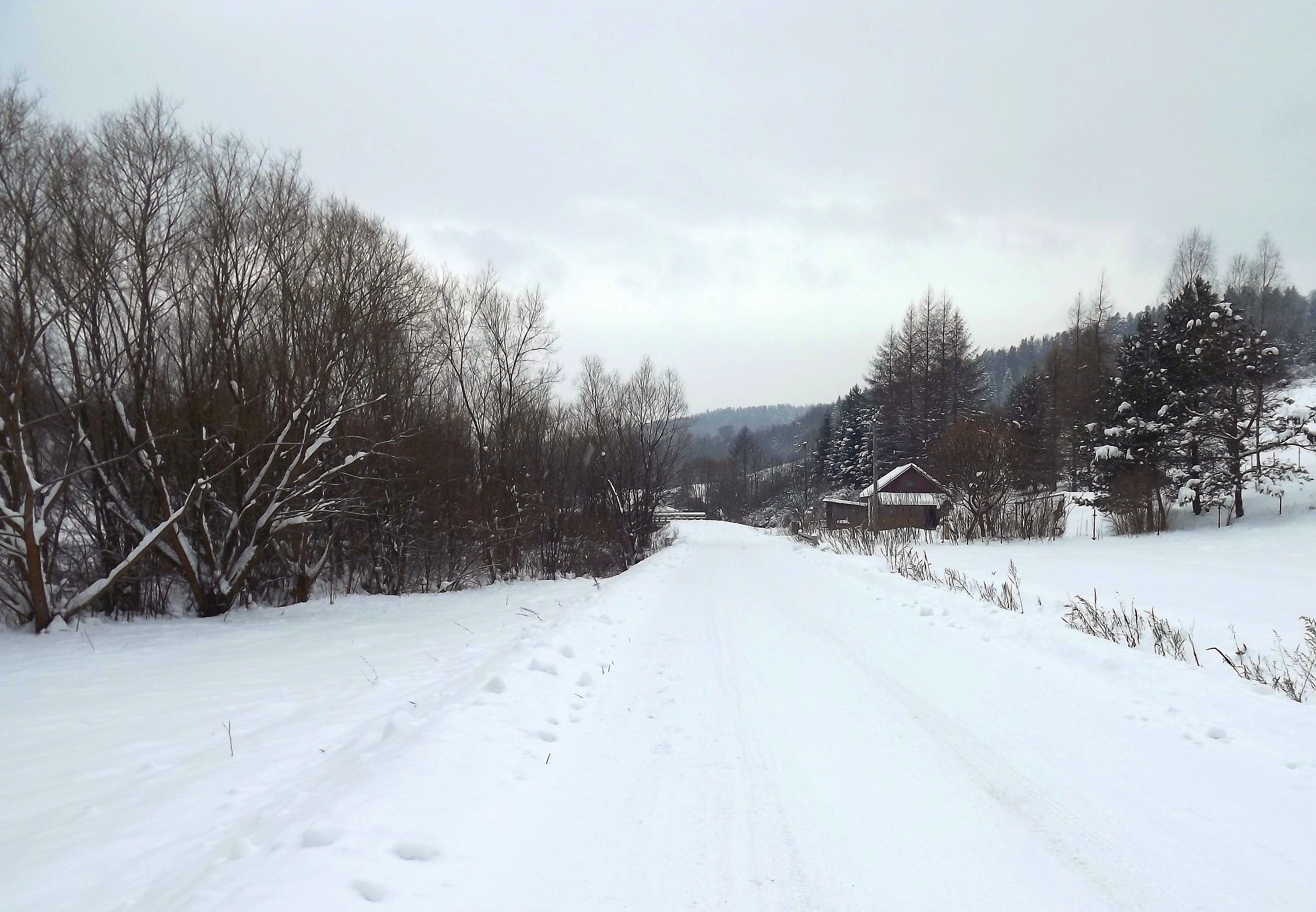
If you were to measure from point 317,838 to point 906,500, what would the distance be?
42074 mm

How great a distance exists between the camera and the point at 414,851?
3.08 meters

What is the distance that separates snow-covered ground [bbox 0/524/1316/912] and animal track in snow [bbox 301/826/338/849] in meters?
0.01

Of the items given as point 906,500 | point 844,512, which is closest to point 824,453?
point 844,512

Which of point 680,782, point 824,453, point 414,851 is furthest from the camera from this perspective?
point 824,453

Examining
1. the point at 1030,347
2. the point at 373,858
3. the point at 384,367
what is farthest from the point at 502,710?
the point at 1030,347

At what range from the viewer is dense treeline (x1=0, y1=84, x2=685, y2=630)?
12195 mm

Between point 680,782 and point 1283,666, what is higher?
point 1283,666

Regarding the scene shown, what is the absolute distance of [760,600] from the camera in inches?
508

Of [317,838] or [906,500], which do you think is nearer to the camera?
[317,838]

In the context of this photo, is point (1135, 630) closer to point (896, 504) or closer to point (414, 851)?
point (414, 851)

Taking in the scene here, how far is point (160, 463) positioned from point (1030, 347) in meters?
144

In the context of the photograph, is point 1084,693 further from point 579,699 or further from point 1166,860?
point 579,699

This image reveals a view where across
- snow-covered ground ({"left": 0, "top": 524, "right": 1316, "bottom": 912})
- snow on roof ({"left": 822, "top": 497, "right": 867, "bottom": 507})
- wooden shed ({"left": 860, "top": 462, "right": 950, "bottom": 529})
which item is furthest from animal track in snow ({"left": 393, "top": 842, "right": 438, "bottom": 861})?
snow on roof ({"left": 822, "top": 497, "right": 867, "bottom": 507})

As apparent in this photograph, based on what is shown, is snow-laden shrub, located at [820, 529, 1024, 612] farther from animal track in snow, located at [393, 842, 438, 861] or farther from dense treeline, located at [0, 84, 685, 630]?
dense treeline, located at [0, 84, 685, 630]
